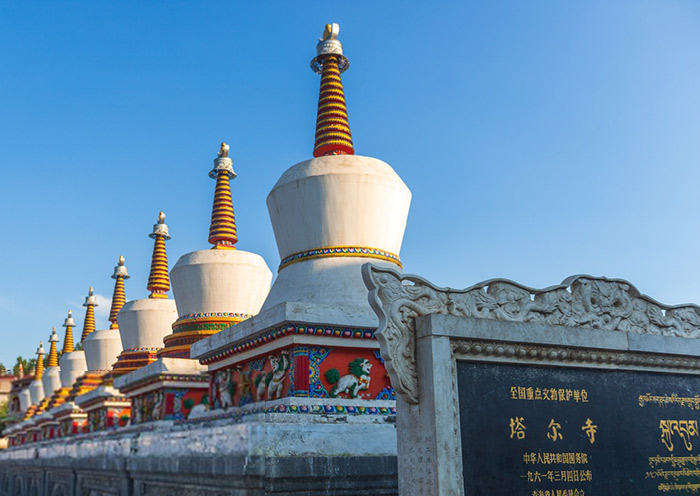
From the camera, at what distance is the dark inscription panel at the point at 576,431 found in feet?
16.5

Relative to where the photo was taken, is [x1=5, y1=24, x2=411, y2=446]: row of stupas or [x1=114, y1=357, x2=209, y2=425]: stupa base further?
[x1=114, y1=357, x2=209, y2=425]: stupa base

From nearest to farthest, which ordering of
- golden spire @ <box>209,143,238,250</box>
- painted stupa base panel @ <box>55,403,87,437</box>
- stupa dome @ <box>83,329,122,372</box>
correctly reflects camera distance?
1. golden spire @ <box>209,143,238,250</box>
2. painted stupa base panel @ <box>55,403,87,437</box>
3. stupa dome @ <box>83,329,122,372</box>

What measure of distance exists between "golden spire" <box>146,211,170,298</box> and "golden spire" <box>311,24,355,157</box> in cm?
1054

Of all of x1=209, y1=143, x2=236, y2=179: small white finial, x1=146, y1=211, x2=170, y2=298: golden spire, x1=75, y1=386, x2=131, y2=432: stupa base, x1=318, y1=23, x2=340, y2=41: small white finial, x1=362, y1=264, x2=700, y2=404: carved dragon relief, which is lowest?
x1=75, y1=386, x2=131, y2=432: stupa base

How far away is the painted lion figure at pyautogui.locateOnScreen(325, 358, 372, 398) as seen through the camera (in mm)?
8695

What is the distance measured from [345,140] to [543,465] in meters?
8.01

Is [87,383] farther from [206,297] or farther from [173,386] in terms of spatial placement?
[173,386]

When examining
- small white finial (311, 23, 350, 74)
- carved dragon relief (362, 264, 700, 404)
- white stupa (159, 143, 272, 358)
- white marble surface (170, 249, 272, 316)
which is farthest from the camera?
white marble surface (170, 249, 272, 316)

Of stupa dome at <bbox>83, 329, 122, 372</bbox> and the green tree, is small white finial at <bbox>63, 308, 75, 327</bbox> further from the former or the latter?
the green tree

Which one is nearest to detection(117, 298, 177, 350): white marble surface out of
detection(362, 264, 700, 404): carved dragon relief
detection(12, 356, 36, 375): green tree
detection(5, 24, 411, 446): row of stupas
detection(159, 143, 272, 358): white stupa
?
detection(5, 24, 411, 446): row of stupas

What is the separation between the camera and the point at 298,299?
1000 cm

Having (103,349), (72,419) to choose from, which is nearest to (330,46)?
(103,349)

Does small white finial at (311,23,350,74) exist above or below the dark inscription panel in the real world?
above

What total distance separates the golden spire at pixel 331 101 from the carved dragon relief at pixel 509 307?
675 centimetres
